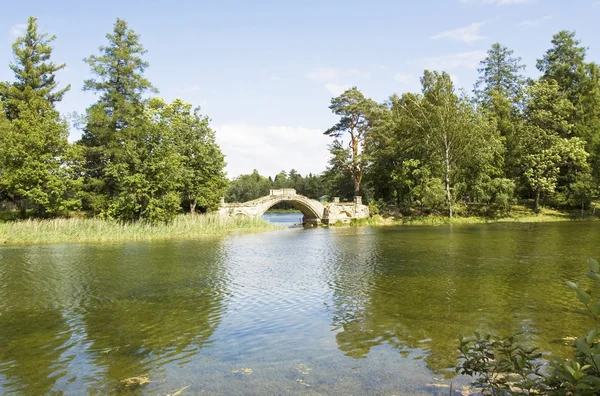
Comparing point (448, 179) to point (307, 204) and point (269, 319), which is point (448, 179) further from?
point (269, 319)

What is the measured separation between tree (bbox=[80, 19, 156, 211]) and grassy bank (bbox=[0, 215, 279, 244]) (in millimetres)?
8461

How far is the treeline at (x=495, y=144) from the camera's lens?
170 feet

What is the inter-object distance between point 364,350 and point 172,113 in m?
47.6

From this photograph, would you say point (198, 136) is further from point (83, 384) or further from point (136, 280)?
point (83, 384)

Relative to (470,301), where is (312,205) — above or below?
above

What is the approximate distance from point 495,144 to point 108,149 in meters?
42.3

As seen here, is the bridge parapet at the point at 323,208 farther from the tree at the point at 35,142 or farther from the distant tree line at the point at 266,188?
the distant tree line at the point at 266,188

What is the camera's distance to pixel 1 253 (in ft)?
79.8

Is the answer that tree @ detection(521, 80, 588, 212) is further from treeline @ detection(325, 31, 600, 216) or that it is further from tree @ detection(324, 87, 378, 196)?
tree @ detection(324, 87, 378, 196)

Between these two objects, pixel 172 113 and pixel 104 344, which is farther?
pixel 172 113

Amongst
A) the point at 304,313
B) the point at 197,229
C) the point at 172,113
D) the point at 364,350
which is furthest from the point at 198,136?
the point at 364,350

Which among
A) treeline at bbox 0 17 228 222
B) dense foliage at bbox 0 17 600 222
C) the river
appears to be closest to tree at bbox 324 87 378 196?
dense foliage at bbox 0 17 600 222

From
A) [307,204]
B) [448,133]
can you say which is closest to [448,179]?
[448,133]

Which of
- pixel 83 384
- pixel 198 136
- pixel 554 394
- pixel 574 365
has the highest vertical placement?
pixel 198 136
